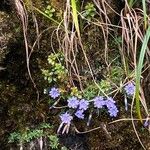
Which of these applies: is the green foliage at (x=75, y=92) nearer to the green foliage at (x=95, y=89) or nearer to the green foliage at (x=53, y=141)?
the green foliage at (x=95, y=89)

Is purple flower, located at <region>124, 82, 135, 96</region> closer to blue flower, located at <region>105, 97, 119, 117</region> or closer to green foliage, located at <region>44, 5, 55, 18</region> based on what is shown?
blue flower, located at <region>105, 97, 119, 117</region>

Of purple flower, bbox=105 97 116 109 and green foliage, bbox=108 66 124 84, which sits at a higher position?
green foliage, bbox=108 66 124 84

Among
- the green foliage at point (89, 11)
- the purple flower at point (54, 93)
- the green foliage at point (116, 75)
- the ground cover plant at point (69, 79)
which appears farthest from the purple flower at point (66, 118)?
the green foliage at point (89, 11)

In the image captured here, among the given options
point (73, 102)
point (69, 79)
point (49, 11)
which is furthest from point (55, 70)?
point (49, 11)

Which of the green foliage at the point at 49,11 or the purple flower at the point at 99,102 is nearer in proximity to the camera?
the purple flower at the point at 99,102

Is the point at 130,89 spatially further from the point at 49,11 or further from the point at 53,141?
the point at 49,11

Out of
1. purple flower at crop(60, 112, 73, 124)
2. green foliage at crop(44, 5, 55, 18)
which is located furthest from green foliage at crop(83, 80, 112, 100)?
green foliage at crop(44, 5, 55, 18)

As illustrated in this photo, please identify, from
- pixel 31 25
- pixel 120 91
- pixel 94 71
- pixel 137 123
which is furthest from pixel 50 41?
pixel 137 123

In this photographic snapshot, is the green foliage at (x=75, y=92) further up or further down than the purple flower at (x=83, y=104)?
further up
